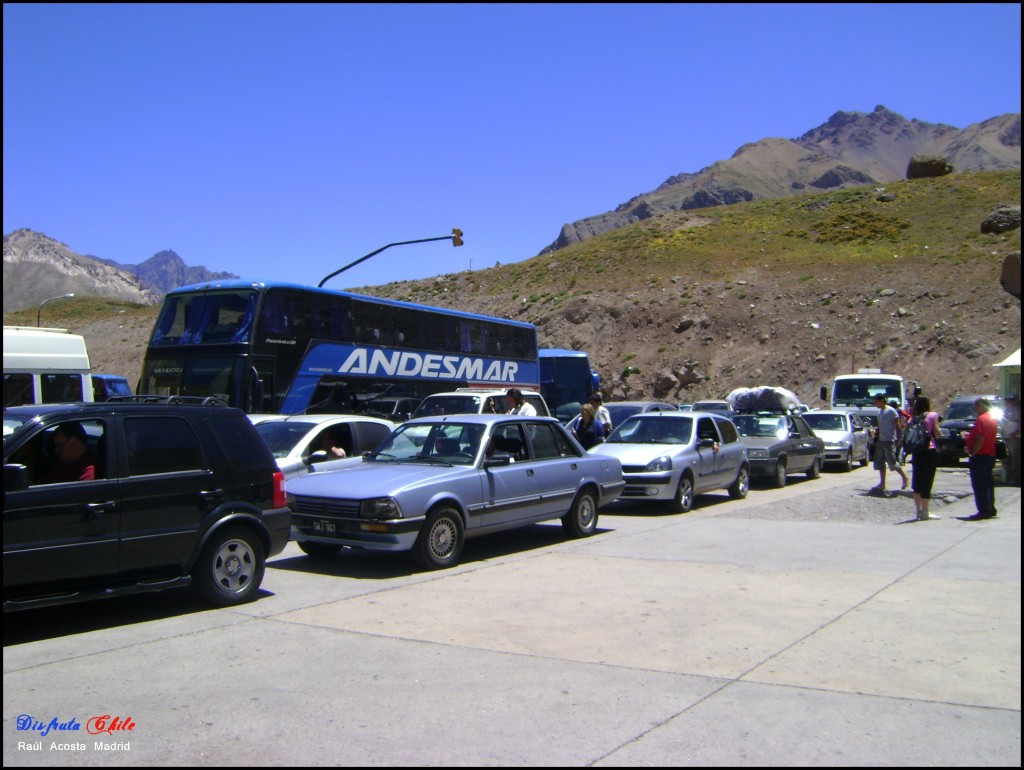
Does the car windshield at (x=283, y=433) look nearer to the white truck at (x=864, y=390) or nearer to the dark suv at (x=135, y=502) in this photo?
the dark suv at (x=135, y=502)

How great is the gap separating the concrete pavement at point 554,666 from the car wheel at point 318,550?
0.96 feet

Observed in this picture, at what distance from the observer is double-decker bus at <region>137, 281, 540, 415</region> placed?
1700 centimetres

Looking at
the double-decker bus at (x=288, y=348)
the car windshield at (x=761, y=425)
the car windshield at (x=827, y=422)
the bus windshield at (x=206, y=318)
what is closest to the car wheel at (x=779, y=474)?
the car windshield at (x=761, y=425)

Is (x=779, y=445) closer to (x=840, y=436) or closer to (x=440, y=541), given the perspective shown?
(x=840, y=436)

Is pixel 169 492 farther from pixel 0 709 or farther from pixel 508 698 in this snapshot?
pixel 508 698

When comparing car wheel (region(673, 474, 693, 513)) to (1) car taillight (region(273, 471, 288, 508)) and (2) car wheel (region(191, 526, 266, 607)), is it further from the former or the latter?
(2) car wheel (region(191, 526, 266, 607))

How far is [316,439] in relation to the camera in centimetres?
1244

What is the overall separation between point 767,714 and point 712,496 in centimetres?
1252

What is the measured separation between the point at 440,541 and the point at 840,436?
16.1m

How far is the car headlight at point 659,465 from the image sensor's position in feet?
46.9

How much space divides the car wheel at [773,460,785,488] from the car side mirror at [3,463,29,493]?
15.3m

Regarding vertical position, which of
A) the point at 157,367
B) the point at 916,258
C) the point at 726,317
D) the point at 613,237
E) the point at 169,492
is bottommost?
the point at 169,492

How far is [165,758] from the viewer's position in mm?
4531

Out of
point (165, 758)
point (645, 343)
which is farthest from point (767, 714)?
point (645, 343)
